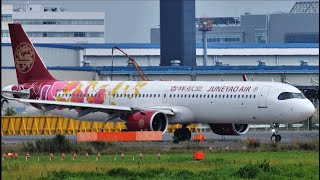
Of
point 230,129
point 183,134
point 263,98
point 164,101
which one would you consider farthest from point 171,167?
point 164,101

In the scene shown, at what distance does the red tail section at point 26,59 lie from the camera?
6988 cm

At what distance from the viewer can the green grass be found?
37125 mm

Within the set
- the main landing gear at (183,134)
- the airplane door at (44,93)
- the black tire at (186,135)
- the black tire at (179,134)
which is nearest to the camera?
the black tire at (179,134)

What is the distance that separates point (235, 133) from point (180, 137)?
3.01 meters

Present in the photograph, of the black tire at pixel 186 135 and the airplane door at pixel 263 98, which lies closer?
the airplane door at pixel 263 98

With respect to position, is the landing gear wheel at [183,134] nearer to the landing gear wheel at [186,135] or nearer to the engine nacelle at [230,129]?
the landing gear wheel at [186,135]

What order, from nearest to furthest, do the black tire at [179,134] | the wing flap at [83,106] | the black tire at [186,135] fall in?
the black tire at [179,134], the wing flap at [83,106], the black tire at [186,135]

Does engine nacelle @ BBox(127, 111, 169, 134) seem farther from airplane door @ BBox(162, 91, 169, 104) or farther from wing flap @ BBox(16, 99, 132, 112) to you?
airplane door @ BBox(162, 91, 169, 104)

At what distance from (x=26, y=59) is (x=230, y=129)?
14.3 metres

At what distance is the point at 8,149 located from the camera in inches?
1998

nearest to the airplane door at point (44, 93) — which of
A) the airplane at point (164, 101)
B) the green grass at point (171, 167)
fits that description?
the airplane at point (164, 101)

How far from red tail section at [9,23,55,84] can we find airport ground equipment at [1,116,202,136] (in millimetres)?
3712

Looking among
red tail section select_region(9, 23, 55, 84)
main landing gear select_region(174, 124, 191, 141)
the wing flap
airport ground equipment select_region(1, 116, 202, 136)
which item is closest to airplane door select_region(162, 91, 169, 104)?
main landing gear select_region(174, 124, 191, 141)

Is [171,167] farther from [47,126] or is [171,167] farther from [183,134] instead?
[47,126]
